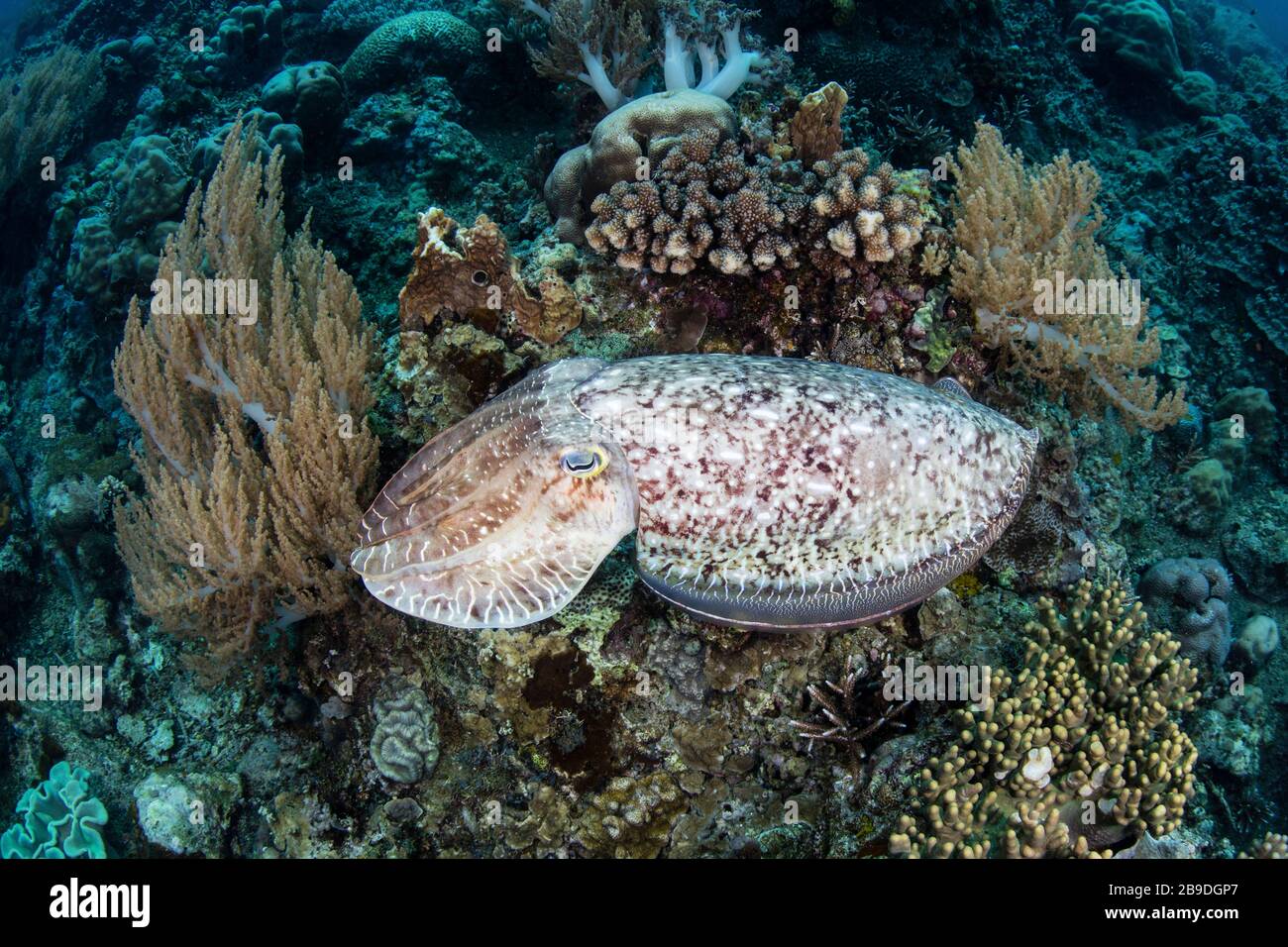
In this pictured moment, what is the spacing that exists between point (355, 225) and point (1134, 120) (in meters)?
14.5

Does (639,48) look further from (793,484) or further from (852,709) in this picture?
(852,709)

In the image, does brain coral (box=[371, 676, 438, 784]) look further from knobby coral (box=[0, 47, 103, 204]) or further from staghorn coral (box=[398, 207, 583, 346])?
Result: knobby coral (box=[0, 47, 103, 204])

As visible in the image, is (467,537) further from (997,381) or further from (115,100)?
(115,100)

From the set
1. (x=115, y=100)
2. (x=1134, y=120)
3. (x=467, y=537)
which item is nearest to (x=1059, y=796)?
(x=467, y=537)

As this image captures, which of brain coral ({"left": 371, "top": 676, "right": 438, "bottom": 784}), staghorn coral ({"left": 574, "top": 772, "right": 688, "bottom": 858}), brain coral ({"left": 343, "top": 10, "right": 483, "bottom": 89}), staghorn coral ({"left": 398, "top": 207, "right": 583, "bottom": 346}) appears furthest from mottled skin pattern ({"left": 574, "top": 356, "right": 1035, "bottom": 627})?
brain coral ({"left": 343, "top": 10, "right": 483, "bottom": 89})

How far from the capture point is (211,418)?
514 centimetres

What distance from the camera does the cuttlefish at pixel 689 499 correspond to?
348 cm

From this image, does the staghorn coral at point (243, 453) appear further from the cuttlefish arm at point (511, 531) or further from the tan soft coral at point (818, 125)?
the tan soft coral at point (818, 125)

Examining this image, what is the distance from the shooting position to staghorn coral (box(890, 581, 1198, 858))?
137 inches

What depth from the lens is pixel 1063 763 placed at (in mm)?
3826

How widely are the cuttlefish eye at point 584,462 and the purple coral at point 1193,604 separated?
5868mm

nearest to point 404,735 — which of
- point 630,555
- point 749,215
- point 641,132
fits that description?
point 630,555

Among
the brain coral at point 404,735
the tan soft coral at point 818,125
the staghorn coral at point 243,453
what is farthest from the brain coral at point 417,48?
the brain coral at point 404,735
